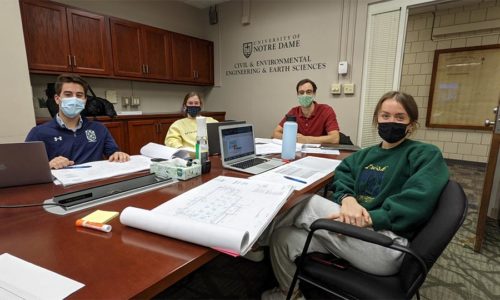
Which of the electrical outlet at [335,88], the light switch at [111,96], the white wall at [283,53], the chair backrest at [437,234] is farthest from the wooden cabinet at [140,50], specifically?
the chair backrest at [437,234]

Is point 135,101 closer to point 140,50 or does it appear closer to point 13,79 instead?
point 140,50

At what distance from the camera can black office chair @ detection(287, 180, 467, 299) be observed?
0.81 metres

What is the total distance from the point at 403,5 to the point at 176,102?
3490 mm

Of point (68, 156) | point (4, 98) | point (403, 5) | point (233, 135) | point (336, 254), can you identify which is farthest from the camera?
point (403, 5)

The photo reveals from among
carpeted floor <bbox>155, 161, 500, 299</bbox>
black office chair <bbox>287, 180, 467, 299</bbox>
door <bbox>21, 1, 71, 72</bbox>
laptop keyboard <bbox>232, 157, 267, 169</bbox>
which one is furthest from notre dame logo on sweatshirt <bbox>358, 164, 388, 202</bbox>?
door <bbox>21, 1, 71, 72</bbox>

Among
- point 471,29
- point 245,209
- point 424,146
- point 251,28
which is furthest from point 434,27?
point 245,209

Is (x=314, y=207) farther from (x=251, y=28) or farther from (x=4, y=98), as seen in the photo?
(x=251, y=28)

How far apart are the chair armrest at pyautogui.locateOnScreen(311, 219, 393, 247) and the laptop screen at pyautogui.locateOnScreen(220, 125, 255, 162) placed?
0.68m

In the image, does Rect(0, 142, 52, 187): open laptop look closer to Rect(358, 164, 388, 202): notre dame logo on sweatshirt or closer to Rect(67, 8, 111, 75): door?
Rect(358, 164, 388, 202): notre dame logo on sweatshirt

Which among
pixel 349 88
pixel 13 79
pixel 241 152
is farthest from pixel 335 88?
pixel 13 79

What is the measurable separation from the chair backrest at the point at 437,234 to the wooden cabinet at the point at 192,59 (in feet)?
12.7

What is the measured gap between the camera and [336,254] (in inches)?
41.1

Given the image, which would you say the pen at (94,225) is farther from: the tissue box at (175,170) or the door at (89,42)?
the door at (89,42)

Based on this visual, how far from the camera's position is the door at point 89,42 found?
9.66 feet
